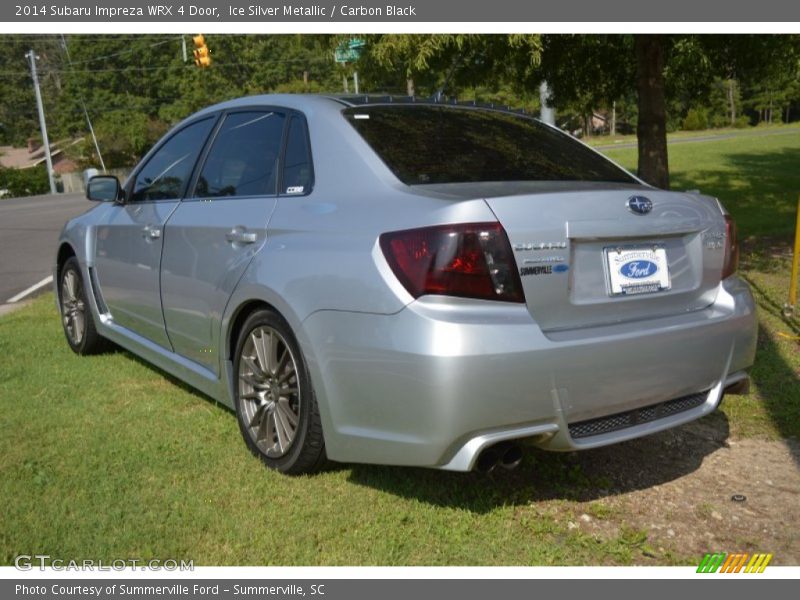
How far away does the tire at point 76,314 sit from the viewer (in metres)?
5.79

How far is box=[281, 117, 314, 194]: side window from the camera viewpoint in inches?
141

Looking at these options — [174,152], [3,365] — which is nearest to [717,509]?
[174,152]

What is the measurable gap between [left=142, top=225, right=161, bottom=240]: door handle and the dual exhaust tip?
245 cm

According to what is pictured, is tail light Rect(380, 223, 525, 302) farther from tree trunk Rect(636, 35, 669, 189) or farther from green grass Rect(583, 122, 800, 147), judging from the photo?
green grass Rect(583, 122, 800, 147)

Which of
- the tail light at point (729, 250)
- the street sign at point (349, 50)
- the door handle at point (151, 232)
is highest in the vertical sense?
the street sign at point (349, 50)

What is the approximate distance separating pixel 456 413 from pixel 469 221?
663 millimetres

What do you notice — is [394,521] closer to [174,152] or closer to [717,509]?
[717,509]

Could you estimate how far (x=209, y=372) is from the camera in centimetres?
421

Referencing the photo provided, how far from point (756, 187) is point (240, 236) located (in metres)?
18.3

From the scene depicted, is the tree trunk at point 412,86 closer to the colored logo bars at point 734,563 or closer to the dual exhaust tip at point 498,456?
the dual exhaust tip at point 498,456

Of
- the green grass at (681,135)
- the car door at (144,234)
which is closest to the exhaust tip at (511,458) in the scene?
the car door at (144,234)

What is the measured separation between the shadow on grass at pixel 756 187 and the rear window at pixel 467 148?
906 cm

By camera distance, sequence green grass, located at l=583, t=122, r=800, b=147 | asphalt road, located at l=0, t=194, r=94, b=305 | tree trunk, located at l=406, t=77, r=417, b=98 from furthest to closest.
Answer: green grass, located at l=583, t=122, r=800, b=147
asphalt road, located at l=0, t=194, r=94, b=305
tree trunk, located at l=406, t=77, r=417, b=98

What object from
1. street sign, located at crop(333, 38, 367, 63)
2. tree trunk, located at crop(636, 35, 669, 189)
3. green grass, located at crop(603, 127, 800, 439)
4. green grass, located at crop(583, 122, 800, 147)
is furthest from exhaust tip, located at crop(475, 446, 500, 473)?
green grass, located at crop(583, 122, 800, 147)
